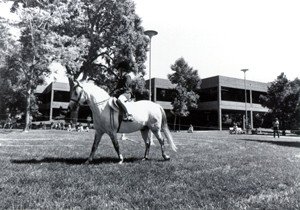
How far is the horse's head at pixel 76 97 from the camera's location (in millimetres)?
8469

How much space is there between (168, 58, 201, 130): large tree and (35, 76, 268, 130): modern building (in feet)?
30.1

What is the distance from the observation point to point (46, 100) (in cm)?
7431

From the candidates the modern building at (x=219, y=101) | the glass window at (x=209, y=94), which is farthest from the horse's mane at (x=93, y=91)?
the glass window at (x=209, y=94)

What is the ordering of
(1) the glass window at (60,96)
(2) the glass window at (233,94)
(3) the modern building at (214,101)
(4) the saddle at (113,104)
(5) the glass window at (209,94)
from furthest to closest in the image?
(1) the glass window at (60,96)
(2) the glass window at (233,94)
(5) the glass window at (209,94)
(3) the modern building at (214,101)
(4) the saddle at (113,104)

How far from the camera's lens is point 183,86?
161 feet

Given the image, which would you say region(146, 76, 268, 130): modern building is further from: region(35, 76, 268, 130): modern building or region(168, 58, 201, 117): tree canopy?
region(168, 58, 201, 117): tree canopy

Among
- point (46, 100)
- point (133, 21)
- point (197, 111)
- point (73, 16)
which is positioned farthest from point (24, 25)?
point (46, 100)

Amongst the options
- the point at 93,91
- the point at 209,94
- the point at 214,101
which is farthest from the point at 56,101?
the point at 93,91

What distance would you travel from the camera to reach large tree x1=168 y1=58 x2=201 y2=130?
47.4 m

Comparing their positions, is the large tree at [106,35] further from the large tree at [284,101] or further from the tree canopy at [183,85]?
the large tree at [284,101]

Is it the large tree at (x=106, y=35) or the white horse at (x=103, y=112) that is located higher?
the large tree at (x=106, y=35)

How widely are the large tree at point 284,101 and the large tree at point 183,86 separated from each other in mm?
11723

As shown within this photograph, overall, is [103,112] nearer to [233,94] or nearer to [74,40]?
[74,40]

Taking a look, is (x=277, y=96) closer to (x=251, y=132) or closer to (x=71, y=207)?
(x=251, y=132)
